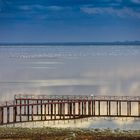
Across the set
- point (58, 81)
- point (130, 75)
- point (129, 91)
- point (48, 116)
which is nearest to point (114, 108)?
point (48, 116)

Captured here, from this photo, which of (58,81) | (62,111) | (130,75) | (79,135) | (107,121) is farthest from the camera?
(130,75)

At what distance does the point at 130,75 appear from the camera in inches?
4043

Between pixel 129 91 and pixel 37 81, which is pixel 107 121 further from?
pixel 37 81

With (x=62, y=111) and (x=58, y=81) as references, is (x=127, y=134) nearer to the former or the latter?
(x=62, y=111)

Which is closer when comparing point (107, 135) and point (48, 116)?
point (107, 135)

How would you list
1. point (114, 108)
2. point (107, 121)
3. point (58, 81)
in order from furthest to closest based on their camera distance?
point (58, 81) < point (114, 108) < point (107, 121)

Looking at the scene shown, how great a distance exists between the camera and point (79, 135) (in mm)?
33656

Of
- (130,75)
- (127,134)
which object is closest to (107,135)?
(127,134)

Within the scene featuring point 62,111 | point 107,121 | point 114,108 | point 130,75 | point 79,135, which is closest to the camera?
point 79,135

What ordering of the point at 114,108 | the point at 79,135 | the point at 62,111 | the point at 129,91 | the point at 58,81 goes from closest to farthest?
the point at 79,135
the point at 62,111
the point at 114,108
the point at 129,91
the point at 58,81

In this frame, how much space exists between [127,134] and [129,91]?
3958 cm

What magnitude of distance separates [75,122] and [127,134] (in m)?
12.4

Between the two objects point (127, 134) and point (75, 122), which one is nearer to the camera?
point (127, 134)

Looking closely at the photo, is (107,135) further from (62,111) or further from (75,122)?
(62,111)
